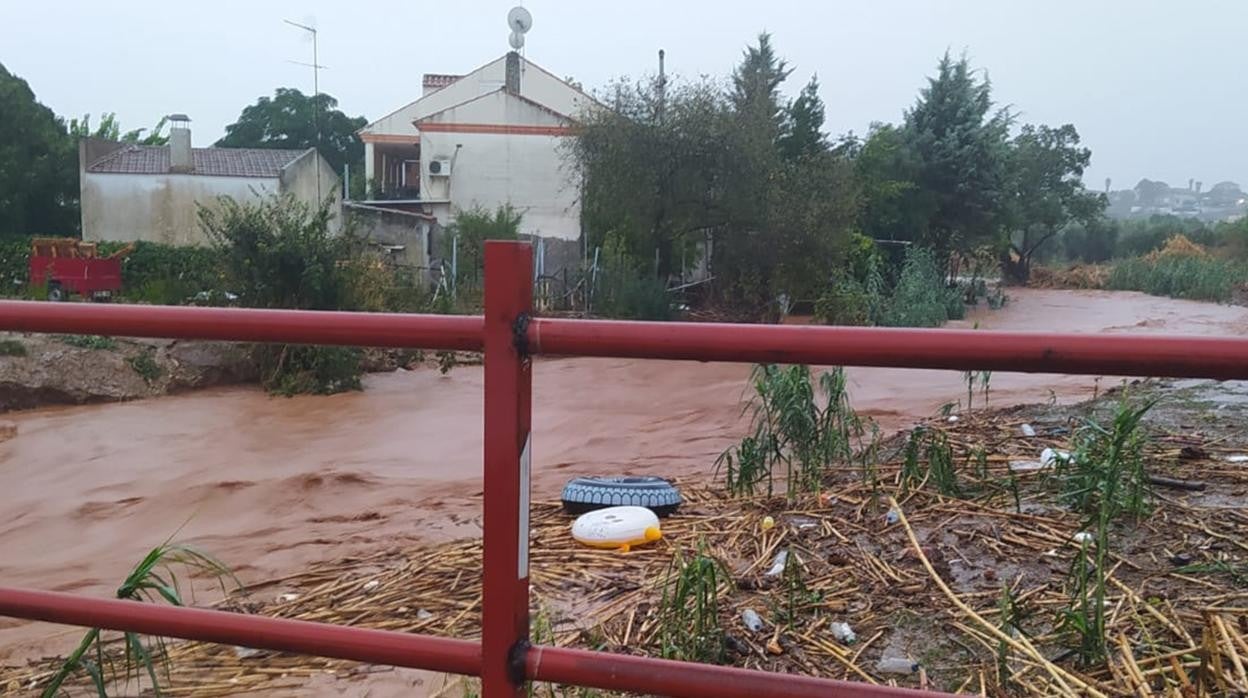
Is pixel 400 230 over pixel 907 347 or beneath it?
over

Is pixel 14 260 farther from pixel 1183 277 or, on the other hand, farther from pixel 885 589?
pixel 1183 277

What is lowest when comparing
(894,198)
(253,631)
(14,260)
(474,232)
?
(253,631)

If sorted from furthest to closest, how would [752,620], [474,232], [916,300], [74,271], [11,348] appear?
[474,232], [916,300], [74,271], [11,348], [752,620]

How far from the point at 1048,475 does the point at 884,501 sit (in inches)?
30.3

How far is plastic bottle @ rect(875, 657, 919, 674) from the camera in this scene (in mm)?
3262

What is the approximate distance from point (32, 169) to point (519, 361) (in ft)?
106

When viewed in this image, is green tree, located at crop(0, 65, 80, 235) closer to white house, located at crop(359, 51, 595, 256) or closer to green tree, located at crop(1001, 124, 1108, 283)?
white house, located at crop(359, 51, 595, 256)

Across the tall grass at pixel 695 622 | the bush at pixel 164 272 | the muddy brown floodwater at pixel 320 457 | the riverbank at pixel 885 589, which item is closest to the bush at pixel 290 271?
the muddy brown floodwater at pixel 320 457

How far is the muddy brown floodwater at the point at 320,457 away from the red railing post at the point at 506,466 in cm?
392

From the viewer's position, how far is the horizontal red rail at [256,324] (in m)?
1.42

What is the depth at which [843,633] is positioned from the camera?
140 inches

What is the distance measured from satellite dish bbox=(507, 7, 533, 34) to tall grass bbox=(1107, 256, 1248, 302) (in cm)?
2325

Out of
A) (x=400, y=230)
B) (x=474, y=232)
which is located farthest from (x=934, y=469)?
(x=400, y=230)

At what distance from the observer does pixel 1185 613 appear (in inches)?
132
